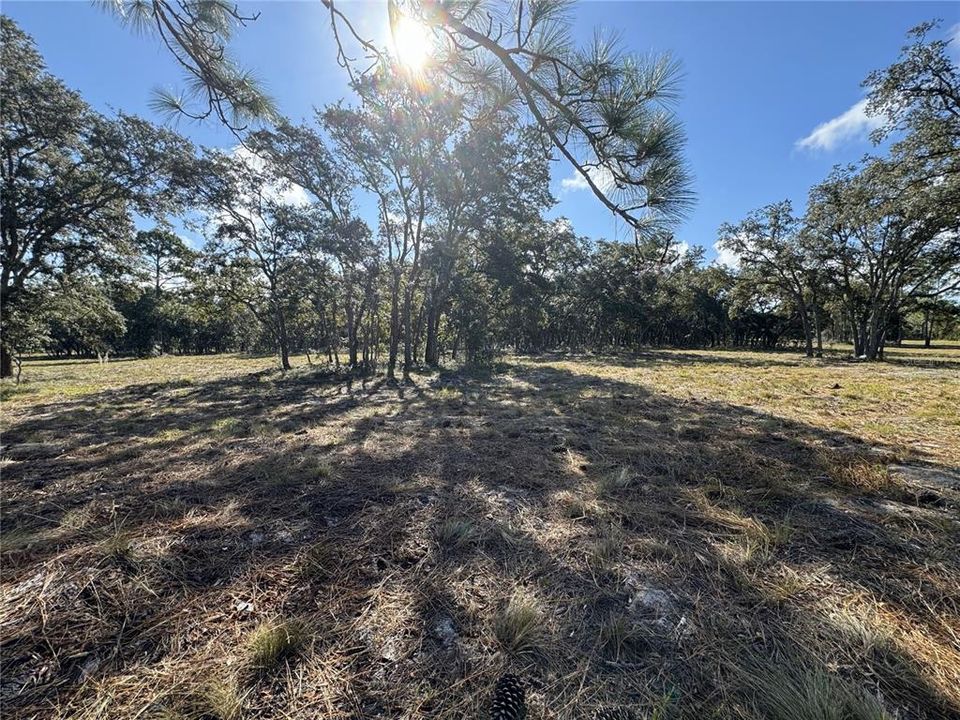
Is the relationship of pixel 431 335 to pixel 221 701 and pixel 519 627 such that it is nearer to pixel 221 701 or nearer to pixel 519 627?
pixel 519 627

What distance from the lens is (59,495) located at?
8.46 ft

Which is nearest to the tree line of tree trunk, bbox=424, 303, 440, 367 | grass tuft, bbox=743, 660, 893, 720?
tree trunk, bbox=424, 303, 440, 367

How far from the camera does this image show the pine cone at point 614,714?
3.68 ft

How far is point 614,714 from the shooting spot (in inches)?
44.6

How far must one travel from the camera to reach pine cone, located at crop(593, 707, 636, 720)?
1123 mm

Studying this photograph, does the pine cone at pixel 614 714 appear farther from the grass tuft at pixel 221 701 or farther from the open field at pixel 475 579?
the grass tuft at pixel 221 701

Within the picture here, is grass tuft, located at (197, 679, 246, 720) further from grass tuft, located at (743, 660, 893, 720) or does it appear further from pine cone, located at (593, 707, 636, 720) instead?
grass tuft, located at (743, 660, 893, 720)

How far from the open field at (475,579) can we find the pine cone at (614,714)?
3 cm

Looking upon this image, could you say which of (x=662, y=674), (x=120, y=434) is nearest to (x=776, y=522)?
(x=662, y=674)

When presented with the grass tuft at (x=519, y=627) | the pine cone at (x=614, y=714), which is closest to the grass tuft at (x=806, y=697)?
the pine cone at (x=614, y=714)

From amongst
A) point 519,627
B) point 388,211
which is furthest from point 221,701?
point 388,211

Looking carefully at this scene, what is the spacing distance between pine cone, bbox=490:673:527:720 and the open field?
0.04m

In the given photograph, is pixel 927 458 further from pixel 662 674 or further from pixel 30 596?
pixel 30 596

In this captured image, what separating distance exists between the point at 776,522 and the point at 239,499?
3675 millimetres
